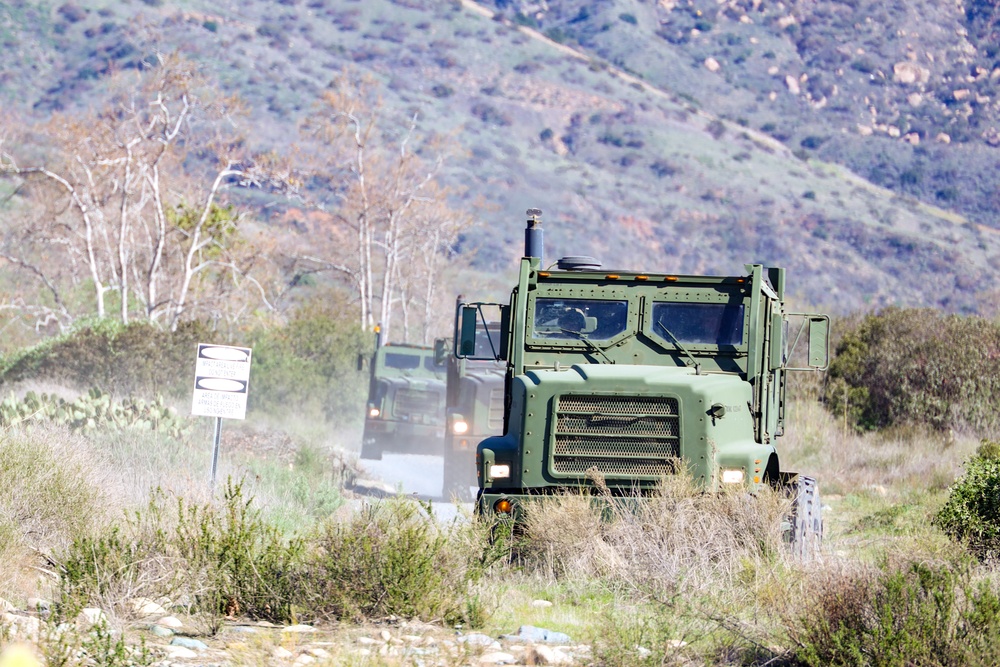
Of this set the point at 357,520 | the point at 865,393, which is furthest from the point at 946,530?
the point at 865,393

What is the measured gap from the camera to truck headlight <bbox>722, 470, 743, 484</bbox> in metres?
9.81

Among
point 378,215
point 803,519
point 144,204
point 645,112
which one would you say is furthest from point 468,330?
point 645,112

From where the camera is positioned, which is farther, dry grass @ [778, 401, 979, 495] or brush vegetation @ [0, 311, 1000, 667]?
dry grass @ [778, 401, 979, 495]

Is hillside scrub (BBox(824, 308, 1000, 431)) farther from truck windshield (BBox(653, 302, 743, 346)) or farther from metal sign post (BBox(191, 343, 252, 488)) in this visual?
metal sign post (BBox(191, 343, 252, 488))

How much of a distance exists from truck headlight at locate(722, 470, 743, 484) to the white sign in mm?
5566

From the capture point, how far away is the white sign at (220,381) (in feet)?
44.1

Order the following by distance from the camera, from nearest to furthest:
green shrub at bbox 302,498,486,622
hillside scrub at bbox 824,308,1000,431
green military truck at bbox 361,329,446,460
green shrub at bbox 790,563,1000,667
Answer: green shrub at bbox 790,563,1000,667, green shrub at bbox 302,498,486,622, hillside scrub at bbox 824,308,1000,431, green military truck at bbox 361,329,446,460

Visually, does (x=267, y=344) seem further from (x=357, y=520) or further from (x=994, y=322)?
(x=357, y=520)

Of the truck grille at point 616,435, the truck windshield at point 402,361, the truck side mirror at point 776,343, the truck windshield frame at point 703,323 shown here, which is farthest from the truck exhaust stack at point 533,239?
the truck windshield at point 402,361

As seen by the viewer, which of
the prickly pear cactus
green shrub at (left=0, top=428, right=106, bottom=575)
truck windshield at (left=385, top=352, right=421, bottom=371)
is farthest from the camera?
truck windshield at (left=385, top=352, right=421, bottom=371)

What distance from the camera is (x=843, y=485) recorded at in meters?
18.3

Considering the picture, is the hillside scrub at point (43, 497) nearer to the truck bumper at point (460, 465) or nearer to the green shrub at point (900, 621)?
the green shrub at point (900, 621)

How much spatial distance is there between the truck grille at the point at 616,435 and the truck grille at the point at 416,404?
1317 centimetres

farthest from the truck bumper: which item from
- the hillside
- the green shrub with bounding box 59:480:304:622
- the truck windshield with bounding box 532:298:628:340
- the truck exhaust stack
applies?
the hillside
